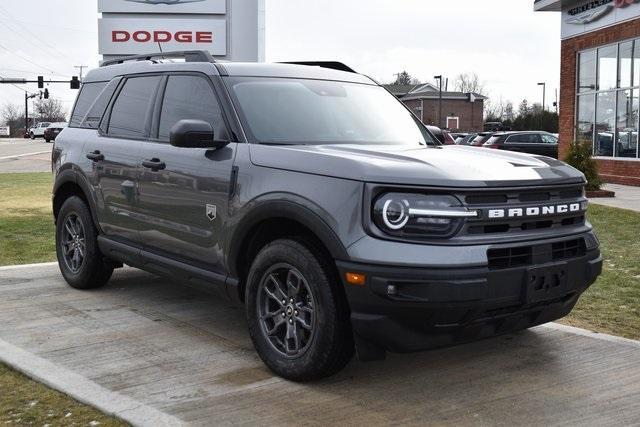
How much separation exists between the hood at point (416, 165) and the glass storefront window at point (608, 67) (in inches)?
776

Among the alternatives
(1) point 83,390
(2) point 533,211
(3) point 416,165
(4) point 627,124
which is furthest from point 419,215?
(4) point 627,124

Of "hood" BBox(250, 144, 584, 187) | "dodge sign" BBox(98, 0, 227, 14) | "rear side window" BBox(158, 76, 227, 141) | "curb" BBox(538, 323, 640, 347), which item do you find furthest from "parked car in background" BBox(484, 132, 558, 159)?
"hood" BBox(250, 144, 584, 187)

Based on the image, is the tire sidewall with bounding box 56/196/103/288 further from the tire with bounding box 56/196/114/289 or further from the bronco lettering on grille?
the bronco lettering on grille

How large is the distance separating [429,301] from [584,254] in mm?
1189

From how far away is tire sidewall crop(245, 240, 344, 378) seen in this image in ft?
13.0

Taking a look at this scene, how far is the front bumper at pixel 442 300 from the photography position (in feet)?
12.0

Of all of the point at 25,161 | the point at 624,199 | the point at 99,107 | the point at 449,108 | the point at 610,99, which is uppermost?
the point at 449,108

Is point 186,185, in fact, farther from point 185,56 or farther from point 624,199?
point 624,199

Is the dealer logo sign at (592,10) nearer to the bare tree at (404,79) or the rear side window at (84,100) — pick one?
the rear side window at (84,100)

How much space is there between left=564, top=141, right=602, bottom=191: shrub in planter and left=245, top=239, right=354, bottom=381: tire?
13.6 meters

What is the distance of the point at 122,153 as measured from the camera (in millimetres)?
5770

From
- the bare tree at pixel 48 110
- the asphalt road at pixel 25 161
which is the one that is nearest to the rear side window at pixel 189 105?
the asphalt road at pixel 25 161

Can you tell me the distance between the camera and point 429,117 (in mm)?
94438

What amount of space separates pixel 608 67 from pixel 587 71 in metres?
1.26
